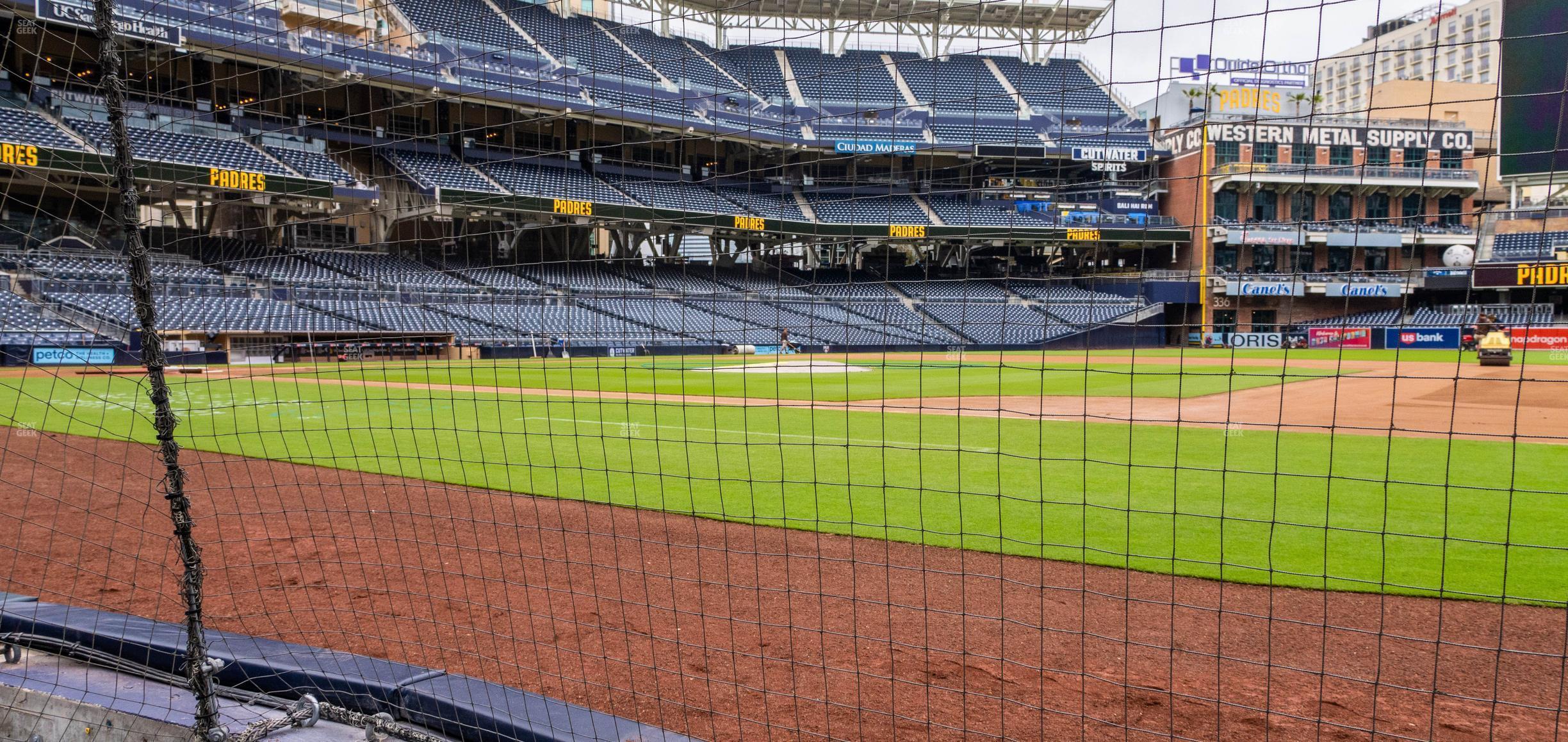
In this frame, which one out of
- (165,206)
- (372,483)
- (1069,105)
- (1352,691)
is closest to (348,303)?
(165,206)

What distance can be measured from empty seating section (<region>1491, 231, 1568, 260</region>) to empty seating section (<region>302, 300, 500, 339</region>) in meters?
32.4

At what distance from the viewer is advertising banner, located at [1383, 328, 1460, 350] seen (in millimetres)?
34438

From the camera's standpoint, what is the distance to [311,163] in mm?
34094

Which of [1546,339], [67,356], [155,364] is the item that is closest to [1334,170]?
[155,364]

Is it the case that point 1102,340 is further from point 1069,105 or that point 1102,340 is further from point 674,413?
point 674,413

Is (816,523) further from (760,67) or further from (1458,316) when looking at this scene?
(760,67)

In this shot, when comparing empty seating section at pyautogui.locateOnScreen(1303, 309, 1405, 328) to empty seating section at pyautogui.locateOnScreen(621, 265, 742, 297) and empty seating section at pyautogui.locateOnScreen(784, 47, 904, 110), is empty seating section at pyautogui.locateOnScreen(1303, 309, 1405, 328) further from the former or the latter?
empty seating section at pyautogui.locateOnScreen(784, 47, 904, 110)

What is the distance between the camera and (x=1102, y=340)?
40188 millimetres

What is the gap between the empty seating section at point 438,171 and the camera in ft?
113

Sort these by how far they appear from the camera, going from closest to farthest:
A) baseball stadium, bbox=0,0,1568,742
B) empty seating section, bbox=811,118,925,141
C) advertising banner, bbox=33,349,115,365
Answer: baseball stadium, bbox=0,0,1568,742
advertising banner, bbox=33,349,115,365
empty seating section, bbox=811,118,925,141

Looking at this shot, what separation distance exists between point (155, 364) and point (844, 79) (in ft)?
156

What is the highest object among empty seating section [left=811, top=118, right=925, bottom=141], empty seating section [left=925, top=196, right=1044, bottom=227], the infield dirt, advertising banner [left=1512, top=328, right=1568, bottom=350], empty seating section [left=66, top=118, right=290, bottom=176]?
empty seating section [left=811, top=118, right=925, bottom=141]

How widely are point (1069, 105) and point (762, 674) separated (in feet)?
171

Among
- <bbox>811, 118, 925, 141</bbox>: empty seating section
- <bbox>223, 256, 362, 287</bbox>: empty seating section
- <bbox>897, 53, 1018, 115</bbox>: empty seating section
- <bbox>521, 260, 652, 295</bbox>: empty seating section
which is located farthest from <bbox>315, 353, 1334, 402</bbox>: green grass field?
<bbox>897, 53, 1018, 115</bbox>: empty seating section
